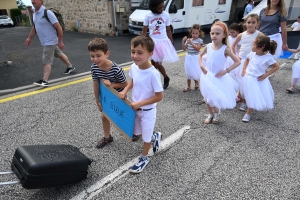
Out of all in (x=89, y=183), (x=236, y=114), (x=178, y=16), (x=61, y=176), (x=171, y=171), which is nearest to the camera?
(x=61, y=176)

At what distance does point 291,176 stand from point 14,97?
489cm

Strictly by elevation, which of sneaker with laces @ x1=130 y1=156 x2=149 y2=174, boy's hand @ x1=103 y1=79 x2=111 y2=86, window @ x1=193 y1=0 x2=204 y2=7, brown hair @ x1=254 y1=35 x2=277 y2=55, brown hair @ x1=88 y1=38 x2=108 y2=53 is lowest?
sneaker with laces @ x1=130 y1=156 x2=149 y2=174

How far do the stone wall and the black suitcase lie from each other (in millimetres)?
12560

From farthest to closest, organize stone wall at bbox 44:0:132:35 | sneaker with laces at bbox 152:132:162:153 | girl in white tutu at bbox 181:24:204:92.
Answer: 1. stone wall at bbox 44:0:132:35
2. girl in white tutu at bbox 181:24:204:92
3. sneaker with laces at bbox 152:132:162:153

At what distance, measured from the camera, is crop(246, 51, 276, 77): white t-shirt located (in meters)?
3.54

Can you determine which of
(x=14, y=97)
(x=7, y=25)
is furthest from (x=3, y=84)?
(x=7, y=25)

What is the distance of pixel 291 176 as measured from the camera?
2514 millimetres

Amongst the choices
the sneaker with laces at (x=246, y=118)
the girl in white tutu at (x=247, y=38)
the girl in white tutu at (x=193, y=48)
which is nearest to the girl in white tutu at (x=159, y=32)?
the girl in white tutu at (x=193, y=48)

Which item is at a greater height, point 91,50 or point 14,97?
point 91,50

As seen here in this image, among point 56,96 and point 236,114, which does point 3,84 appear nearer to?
point 56,96

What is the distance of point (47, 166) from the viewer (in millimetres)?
1983

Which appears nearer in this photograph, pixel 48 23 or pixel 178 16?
pixel 48 23

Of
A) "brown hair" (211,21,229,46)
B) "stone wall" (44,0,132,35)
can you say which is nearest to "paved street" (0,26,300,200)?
"brown hair" (211,21,229,46)

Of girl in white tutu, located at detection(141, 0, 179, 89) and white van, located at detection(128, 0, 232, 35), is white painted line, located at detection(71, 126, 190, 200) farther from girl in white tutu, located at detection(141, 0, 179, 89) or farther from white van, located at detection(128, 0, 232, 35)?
white van, located at detection(128, 0, 232, 35)
